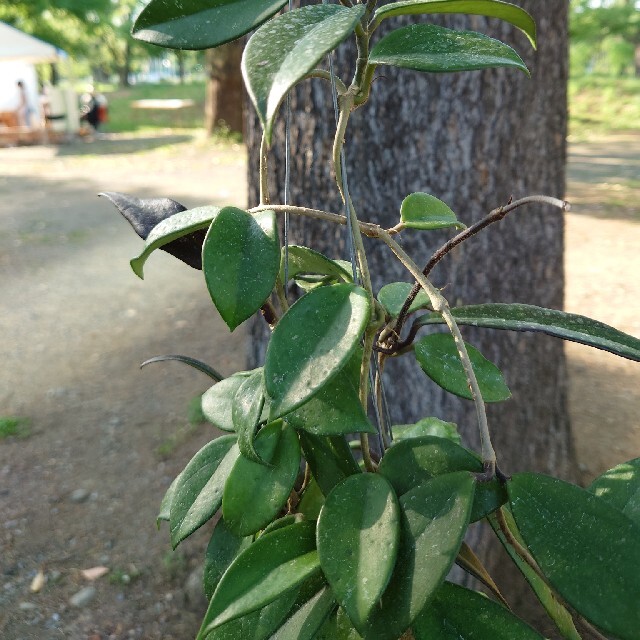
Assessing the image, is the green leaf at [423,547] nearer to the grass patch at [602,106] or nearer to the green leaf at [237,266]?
the green leaf at [237,266]

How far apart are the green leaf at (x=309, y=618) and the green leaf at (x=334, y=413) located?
113 millimetres

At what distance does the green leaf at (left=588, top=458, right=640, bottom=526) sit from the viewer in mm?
520

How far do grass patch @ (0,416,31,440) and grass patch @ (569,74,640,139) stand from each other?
10380mm

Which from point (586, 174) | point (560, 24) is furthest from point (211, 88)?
point (560, 24)

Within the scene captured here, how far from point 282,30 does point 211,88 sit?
843 cm

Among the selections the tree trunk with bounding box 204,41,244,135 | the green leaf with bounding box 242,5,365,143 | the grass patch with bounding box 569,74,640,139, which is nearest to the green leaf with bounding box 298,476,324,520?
the green leaf with bounding box 242,5,365,143

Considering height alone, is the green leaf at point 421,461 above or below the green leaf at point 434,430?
above

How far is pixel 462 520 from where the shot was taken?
41 cm

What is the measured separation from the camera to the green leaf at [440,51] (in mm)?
432

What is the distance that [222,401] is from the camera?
0.62m

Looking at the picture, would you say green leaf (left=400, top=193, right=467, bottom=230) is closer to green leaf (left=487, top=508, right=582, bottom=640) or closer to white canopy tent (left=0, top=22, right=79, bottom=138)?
green leaf (left=487, top=508, right=582, bottom=640)

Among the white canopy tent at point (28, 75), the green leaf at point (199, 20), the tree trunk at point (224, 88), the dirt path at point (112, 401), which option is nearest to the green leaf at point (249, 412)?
the green leaf at point (199, 20)

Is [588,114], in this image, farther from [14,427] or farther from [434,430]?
[434,430]

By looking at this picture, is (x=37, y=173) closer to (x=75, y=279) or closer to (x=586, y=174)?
(x=75, y=279)
